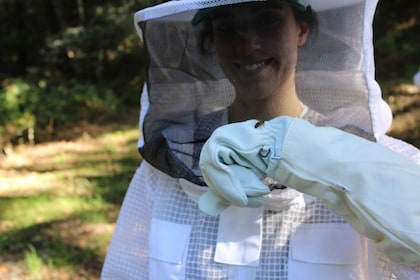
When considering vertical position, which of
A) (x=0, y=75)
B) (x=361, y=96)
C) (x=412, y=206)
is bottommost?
(x=0, y=75)

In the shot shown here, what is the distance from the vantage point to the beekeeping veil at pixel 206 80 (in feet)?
3.27

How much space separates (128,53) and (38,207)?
4313mm

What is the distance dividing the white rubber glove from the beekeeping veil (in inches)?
9.4

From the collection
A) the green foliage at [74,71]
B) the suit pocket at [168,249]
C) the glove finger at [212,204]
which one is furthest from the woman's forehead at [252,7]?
the green foliage at [74,71]

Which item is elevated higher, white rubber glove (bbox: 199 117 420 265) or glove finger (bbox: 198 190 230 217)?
white rubber glove (bbox: 199 117 420 265)

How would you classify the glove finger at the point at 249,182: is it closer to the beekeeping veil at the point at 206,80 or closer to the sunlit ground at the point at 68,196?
the beekeeping veil at the point at 206,80

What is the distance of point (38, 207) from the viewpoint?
3797mm

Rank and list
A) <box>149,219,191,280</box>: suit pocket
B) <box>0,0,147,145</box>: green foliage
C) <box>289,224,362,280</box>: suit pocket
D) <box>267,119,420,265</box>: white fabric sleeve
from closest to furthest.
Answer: <box>267,119,420,265</box>: white fabric sleeve, <box>289,224,362,280</box>: suit pocket, <box>149,219,191,280</box>: suit pocket, <box>0,0,147,145</box>: green foliage

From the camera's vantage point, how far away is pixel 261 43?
1.00 metres

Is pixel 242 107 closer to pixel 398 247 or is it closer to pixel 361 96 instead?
pixel 361 96

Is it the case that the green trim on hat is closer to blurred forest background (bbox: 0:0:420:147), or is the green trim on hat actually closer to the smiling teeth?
the smiling teeth

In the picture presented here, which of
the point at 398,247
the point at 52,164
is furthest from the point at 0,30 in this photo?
the point at 398,247

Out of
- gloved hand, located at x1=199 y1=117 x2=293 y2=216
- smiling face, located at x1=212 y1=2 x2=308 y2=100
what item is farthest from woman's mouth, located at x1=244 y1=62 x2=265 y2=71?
gloved hand, located at x1=199 y1=117 x2=293 y2=216

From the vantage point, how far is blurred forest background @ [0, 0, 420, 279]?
3316 mm
